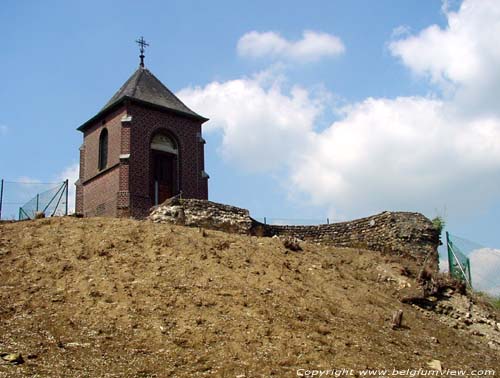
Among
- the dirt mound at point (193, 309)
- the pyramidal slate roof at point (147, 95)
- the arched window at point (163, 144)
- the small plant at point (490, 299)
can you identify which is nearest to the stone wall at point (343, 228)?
the small plant at point (490, 299)

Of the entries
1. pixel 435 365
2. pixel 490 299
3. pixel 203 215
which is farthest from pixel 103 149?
pixel 435 365

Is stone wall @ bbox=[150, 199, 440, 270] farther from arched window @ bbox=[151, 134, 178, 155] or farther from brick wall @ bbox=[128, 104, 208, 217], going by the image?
arched window @ bbox=[151, 134, 178, 155]

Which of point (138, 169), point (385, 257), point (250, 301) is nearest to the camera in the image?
point (250, 301)

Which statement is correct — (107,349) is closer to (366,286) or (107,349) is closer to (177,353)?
(177,353)

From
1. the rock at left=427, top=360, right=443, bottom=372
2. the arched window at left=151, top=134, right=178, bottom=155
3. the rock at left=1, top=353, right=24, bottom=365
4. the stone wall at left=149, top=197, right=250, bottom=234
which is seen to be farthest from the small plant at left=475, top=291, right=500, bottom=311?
the rock at left=1, top=353, right=24, bottom=365

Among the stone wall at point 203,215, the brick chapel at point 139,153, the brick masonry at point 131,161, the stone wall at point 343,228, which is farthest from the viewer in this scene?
the brick chapel at point 139,153

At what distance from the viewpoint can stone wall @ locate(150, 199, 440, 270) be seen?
67.2ft

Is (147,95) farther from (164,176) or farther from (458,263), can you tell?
(458,263)

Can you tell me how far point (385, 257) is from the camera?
20.4 meters

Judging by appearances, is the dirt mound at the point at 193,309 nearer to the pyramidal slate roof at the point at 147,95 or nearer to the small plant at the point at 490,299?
the small plant at the point at 490,299

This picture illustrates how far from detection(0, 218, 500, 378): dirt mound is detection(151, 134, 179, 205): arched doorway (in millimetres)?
6755

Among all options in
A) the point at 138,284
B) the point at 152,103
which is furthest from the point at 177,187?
the point at 138,284

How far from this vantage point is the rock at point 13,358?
10289 millimetres

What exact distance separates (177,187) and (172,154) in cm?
137
